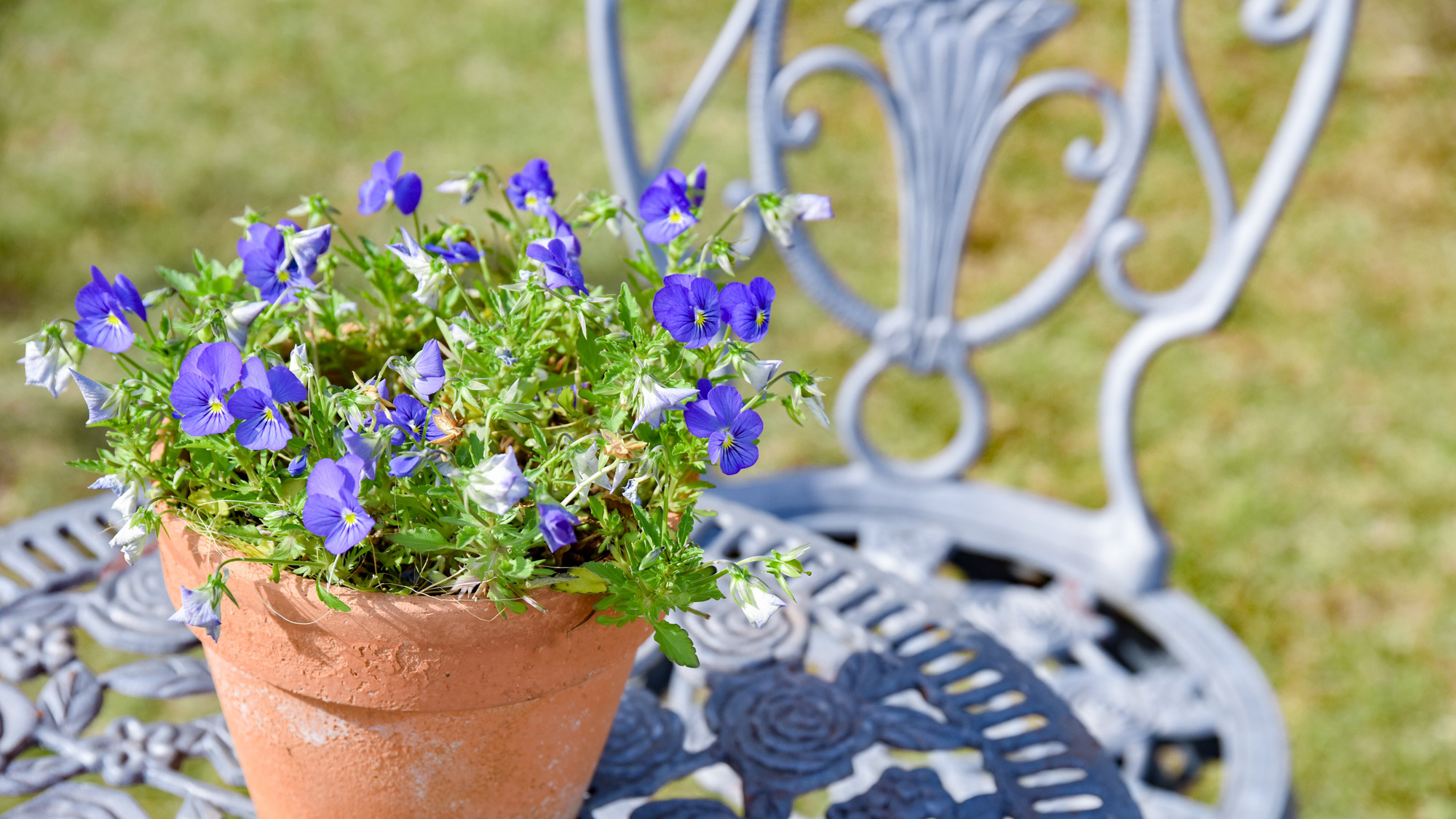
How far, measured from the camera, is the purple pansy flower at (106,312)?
0.74m

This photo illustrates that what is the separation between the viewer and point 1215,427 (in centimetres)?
274

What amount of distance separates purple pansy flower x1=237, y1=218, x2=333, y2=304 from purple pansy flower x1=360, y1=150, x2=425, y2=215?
0.05 meters

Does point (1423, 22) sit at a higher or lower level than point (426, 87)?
lower

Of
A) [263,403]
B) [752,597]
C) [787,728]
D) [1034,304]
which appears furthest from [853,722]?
[1034,304]

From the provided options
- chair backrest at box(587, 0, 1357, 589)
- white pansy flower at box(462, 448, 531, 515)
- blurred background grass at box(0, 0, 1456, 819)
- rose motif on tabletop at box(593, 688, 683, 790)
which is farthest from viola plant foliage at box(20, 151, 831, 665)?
blurred background grass at box(0, 0, 1456, 819)

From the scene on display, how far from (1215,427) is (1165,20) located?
144 centimetres

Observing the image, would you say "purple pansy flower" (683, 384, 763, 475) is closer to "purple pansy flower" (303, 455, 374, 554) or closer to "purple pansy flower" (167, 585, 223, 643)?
"purple pansy flower" (303, 455, 374, 554)

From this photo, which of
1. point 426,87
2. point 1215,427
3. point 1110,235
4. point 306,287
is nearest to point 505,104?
point 426,87

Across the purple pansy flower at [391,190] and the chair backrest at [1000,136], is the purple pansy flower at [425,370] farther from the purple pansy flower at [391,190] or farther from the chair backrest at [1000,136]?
the chair backrest at [1000,136]

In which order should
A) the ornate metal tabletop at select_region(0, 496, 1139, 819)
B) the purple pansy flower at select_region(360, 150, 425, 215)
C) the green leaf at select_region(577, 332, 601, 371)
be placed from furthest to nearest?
the ornate metal tabletop at select_region(0, 496, 1139, 819), the purple pansy flower at select_region(360, 150, 425, 215), the green leaf at select_region(577, 332, 601, 371)

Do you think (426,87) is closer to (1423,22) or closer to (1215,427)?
(1215,427)

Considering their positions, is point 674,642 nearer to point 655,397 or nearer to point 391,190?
point 655,397

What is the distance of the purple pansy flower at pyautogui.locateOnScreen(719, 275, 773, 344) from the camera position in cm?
72

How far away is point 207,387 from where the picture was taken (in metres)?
0.68
